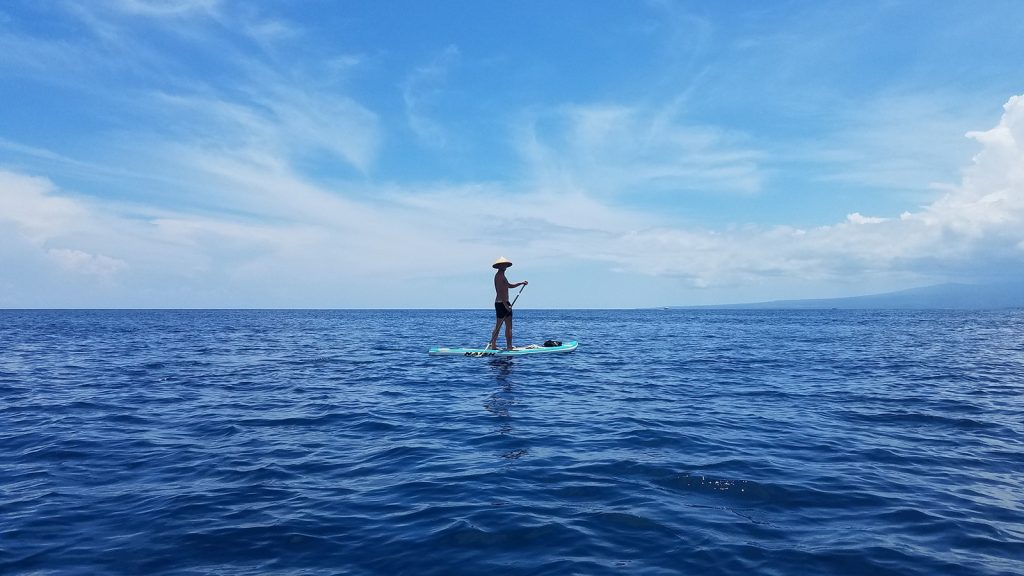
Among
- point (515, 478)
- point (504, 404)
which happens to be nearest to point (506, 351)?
point (504, 404)

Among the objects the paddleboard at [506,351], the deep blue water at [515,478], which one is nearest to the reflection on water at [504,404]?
the deep blue water at [515,478]

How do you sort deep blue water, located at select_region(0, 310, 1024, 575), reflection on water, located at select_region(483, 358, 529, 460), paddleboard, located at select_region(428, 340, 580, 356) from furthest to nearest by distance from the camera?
paddleboard, located at select_region(428, 340, 580, 356), reflection on water, located at select_region(483, 358, 529, 460), deep blue water, located at select_region(0, 310, 1024, 575)

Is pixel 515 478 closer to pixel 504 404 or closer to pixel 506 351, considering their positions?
pixel 504 404

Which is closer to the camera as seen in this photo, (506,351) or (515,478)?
(515,478)

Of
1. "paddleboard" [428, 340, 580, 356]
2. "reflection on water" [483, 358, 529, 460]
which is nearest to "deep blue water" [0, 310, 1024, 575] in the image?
"reflection on water" [483, 358, 529, 460]

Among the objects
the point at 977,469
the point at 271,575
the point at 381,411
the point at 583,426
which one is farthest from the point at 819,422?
the point at 271,575

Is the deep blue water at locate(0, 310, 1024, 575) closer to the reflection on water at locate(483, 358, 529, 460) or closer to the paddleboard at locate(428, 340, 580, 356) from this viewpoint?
the reflection on water at locate(483, 358, 529, 460)

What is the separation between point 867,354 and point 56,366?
38380mm

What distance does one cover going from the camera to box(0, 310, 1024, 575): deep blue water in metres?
5.68

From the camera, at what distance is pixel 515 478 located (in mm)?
8109

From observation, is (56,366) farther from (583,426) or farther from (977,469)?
(977,469)

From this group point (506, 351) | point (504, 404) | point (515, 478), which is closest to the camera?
point (515, 478)

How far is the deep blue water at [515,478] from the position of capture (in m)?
5.68

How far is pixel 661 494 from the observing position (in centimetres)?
738
